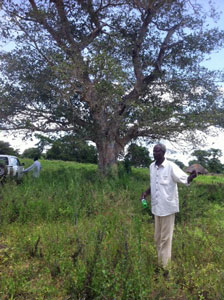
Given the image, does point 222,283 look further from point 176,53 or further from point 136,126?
point 176,53

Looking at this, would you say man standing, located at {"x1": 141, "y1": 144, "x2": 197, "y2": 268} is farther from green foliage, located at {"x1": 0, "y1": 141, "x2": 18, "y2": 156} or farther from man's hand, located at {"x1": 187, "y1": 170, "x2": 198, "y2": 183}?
green foliage, located at {"x1": 0, "y1": 141, "x2": 18, "y2": 156}

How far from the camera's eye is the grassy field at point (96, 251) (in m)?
3.15

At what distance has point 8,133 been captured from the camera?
40.3ft

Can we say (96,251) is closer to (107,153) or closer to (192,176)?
(192,176)

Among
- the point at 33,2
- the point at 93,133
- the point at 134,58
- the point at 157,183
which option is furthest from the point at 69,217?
the point at 33,2

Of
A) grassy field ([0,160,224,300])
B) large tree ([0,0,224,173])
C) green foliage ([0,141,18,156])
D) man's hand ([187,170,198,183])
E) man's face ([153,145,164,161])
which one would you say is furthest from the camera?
green foliage ([0,141,18,156])

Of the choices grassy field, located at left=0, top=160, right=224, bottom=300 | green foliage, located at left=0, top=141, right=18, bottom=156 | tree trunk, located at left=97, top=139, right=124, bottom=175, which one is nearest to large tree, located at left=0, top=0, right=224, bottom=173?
tree trunk, located at left=97, top=139, right=124, bottom=175

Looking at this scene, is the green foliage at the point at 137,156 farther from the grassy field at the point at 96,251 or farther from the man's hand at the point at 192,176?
the man's hand at the point at 192,176

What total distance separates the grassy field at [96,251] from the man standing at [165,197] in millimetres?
265

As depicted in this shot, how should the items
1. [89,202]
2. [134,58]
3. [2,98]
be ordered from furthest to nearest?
1. [134,58]
2. [2,98]
3. [89,202]

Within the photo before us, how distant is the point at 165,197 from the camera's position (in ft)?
13.4

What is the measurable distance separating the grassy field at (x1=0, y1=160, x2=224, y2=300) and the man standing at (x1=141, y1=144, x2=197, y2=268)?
0.26 m

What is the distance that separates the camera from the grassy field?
10.3 feet

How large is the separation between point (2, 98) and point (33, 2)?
4.20 m
